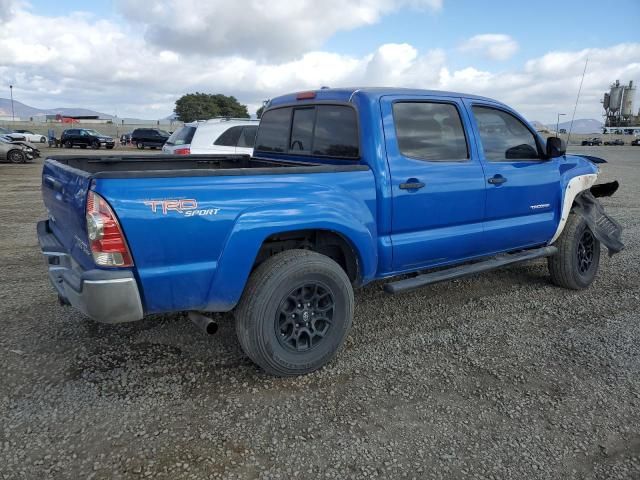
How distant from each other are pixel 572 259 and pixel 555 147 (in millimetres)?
1192

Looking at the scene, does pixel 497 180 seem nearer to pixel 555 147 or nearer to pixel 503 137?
pixel 503 137

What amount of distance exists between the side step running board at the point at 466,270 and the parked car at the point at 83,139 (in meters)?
34.1

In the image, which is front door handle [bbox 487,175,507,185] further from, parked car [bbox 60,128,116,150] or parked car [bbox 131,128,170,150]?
parked car [bbox 60,128,116,150]

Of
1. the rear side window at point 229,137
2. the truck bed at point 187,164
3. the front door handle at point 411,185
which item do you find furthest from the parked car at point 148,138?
the front door handle at point 411,185

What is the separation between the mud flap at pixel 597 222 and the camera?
517 cm

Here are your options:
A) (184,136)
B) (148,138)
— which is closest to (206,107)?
(148,138)

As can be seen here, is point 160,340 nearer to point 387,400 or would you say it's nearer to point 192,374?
point 192,374

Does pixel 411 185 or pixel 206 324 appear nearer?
pixel 206 324

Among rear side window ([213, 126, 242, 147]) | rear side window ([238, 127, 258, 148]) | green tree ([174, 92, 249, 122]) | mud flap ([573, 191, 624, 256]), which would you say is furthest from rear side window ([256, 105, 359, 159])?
green tree ([174, 92, 249, 122])

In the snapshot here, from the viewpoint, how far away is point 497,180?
421 centimetres

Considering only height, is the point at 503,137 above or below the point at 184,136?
below

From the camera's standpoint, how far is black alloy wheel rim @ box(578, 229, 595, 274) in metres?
5.23

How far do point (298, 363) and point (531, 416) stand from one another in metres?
1.44

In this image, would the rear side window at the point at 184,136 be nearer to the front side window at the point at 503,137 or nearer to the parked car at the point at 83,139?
the front side window at the point at 503,137
